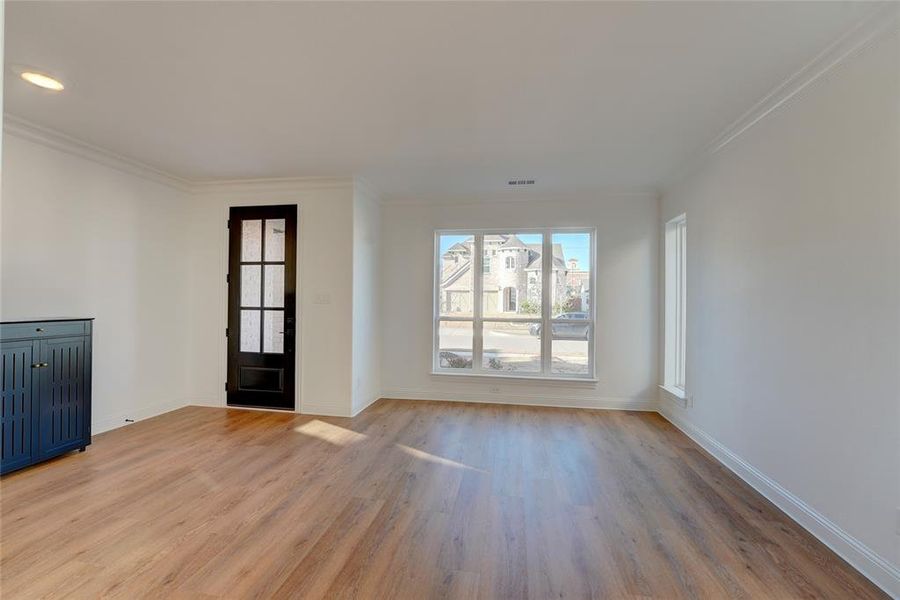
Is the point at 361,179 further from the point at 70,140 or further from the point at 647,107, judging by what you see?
the point at 647,107

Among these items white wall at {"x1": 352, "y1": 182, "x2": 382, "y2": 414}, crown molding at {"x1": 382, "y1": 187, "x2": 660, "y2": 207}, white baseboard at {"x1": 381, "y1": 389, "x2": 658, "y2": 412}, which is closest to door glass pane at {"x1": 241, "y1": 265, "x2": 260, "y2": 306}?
white wall at {"x1": 352, "y1": 182, "x2": 382, "y2": 414}

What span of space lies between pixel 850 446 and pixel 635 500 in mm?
1190

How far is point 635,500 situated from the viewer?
8.90ft

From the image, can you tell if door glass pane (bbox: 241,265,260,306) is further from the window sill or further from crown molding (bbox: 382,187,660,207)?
the window sill

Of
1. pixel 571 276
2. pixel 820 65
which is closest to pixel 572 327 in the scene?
pixel 571 276

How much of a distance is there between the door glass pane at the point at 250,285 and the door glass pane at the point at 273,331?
233mm

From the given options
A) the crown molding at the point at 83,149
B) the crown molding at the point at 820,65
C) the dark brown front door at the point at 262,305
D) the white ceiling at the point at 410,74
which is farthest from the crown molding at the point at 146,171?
the crown molding at the point at 820,65

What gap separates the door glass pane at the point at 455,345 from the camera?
5.34 meters

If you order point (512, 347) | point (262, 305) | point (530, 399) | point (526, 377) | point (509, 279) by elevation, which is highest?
point (509, 279)

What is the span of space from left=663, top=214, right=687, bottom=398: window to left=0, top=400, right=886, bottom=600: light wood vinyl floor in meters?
0.97

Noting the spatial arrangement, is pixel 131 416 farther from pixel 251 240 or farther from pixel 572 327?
pixel 572 327

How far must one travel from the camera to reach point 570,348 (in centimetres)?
508

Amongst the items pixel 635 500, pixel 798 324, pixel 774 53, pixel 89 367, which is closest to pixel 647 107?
pixel 774 53

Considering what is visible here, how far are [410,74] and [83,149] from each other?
3.23m
